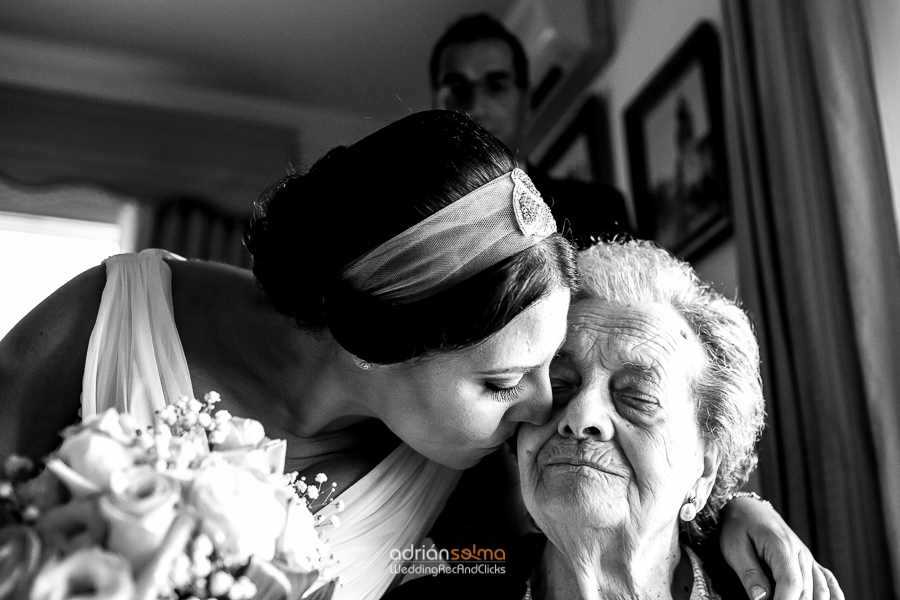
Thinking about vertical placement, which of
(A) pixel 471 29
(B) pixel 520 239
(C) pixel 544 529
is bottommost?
(C) pixel 544 529

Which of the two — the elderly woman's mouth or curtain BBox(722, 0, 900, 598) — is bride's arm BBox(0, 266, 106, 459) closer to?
the elderly woman's mouth

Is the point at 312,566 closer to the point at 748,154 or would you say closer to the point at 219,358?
the point at 219,358

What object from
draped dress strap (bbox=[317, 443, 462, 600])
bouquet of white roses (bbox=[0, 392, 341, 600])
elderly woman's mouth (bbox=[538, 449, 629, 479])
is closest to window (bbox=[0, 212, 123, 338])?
draped dress strap (bbox=[317, 443, 462, 600])

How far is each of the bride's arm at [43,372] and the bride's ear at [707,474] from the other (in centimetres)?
104

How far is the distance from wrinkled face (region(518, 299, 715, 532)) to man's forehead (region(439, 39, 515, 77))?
1.50 m

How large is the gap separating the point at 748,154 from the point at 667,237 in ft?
2.56

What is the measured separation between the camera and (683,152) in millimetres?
2801

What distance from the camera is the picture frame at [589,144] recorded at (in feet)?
11.3

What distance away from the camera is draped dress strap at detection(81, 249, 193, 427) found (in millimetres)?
1287

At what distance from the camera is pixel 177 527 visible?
0.80 metres

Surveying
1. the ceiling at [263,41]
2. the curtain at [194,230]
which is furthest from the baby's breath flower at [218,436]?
the curtain at [194,230]

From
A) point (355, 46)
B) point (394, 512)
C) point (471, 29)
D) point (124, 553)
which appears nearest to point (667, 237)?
point (471, 29)

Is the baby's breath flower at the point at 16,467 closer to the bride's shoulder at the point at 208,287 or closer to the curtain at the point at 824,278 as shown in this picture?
the bride's shoulder at the point at 208,287

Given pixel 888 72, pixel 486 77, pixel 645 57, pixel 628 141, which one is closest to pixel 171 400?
pixel 888 72
